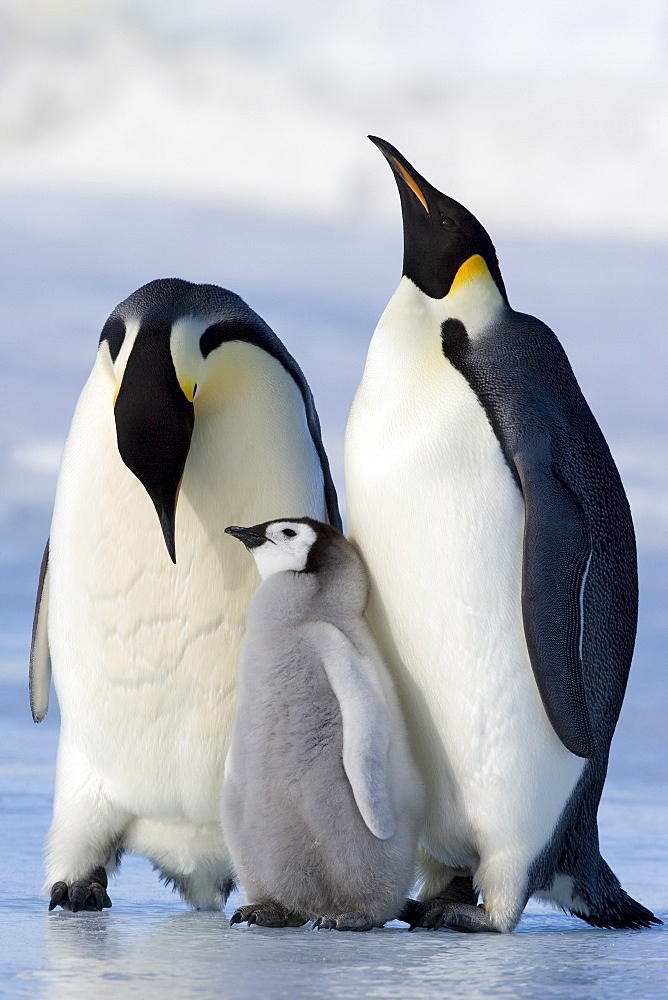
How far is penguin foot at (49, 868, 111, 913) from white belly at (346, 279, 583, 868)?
27.9 inches

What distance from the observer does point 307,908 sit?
2.21m

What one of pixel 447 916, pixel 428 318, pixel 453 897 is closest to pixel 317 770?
pixel 447 916

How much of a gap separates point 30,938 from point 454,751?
0.77 meters

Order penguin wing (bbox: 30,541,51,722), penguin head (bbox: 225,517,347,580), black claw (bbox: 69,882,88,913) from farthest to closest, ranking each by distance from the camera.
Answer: penguin wing (bbox: 30,541,51,722), black claw (bbox: 69,882,88,913), penguin head (bbox: 225,517,347,580)

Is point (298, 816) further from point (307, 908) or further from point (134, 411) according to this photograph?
point (134, 411)

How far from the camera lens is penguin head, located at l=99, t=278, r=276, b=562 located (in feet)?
7.94

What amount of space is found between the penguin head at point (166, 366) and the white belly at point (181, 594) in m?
0.11

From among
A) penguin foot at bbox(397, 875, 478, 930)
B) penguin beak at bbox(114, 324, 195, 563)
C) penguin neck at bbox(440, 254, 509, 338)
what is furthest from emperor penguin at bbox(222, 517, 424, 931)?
penguin neck at bbox(440, 254, 509, 338)

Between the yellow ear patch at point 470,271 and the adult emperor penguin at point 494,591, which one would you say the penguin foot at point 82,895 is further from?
the yellow ear patch at point 470,271

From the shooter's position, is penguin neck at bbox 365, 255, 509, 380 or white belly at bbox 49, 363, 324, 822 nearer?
penguin neck at bbox 365, 255, 509, 380

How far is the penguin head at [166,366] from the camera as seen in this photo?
242 cm

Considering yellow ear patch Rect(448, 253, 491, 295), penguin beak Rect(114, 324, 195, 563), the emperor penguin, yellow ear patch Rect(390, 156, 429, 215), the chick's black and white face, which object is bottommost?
the emperor penguin

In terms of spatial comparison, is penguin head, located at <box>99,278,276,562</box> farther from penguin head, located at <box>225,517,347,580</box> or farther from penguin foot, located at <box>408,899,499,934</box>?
penguin foot, located at <box>408,899,499,934</box>

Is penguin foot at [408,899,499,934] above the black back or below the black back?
below
